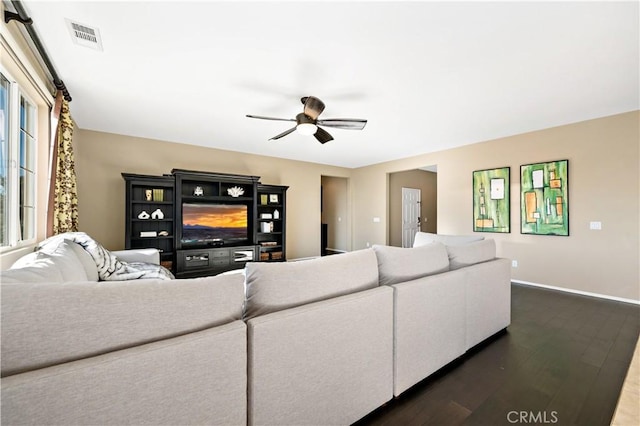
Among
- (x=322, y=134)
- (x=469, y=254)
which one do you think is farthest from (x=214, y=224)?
(x=469, y=254)

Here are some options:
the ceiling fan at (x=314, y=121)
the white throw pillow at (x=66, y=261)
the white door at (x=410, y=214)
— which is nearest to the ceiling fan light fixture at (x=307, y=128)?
the ceiling fan at (x=314, y=121)

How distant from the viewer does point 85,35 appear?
2107mm

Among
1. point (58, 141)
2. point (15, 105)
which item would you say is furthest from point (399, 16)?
point (58, 141)

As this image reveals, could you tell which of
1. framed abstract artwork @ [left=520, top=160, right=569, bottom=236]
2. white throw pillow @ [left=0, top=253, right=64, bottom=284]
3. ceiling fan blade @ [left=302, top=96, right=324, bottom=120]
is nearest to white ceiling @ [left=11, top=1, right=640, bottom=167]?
ceiling fan blade @ [left=302, top=96, right=324, bottom=120]

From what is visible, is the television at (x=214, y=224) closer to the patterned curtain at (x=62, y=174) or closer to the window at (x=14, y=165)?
the patterned curtain at (x=62, y=174)

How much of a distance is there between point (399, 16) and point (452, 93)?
147 centimetres

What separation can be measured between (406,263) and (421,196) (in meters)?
6.71

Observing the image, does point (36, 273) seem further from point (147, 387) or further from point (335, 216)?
point (335, 216)

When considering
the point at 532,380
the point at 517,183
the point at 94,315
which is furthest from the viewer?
the point at 517,183

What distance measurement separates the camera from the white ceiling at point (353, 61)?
1873 mm

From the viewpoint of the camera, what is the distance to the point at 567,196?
4.01m

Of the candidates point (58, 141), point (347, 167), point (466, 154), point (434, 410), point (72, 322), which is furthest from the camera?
point (347, 167)

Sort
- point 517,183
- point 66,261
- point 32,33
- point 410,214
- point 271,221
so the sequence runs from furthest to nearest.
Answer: point 410,214 < point 271,221 < point 517,183 < point 32,33 < point 66,261

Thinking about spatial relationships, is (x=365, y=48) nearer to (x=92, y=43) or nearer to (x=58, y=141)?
(x=92, y=43)
